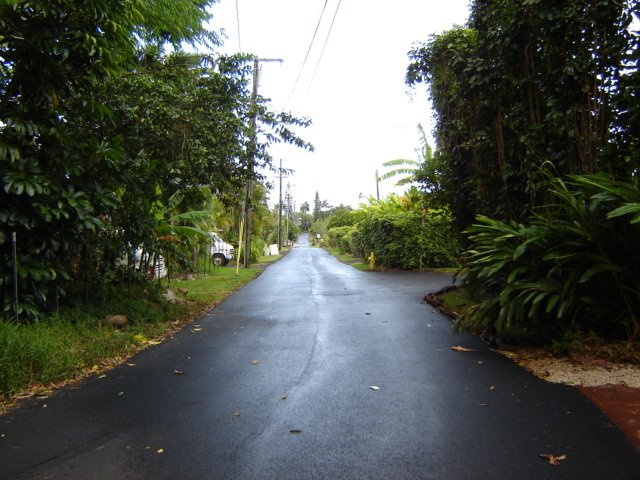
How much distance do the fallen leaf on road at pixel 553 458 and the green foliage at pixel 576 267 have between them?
2.29 meters

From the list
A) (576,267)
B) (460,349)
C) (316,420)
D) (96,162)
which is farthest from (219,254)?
(316,420)

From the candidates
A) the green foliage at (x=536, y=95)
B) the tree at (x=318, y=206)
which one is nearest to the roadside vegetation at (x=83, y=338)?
the green foliage at (x=536, y=95)

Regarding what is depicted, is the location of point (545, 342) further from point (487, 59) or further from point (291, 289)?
point (291, 289)

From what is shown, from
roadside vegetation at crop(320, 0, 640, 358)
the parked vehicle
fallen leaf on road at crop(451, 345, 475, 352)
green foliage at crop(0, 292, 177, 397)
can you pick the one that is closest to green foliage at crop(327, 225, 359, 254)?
the parked vehicle

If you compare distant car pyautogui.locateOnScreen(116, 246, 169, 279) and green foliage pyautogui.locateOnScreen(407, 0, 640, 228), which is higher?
green foliage pyautogui.locateOnScreen(407, 0, 640, 228)

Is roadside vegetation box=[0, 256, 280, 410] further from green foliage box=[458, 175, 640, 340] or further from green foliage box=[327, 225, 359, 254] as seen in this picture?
green foliage box=[327, 225, 359, 254]

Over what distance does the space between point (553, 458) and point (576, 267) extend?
3.04 m

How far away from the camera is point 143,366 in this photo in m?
6.18

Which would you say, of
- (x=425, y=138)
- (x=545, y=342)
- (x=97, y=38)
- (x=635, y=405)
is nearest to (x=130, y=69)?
(x=97, y=38)

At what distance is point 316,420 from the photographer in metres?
4.23

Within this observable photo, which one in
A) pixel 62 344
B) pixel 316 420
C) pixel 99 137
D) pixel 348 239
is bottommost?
pixel 316 420

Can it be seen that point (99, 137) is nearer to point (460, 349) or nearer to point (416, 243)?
point (460, 349)

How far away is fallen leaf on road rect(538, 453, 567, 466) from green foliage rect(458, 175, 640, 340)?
229 cm

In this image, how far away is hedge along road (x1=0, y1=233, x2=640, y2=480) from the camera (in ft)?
11.1
